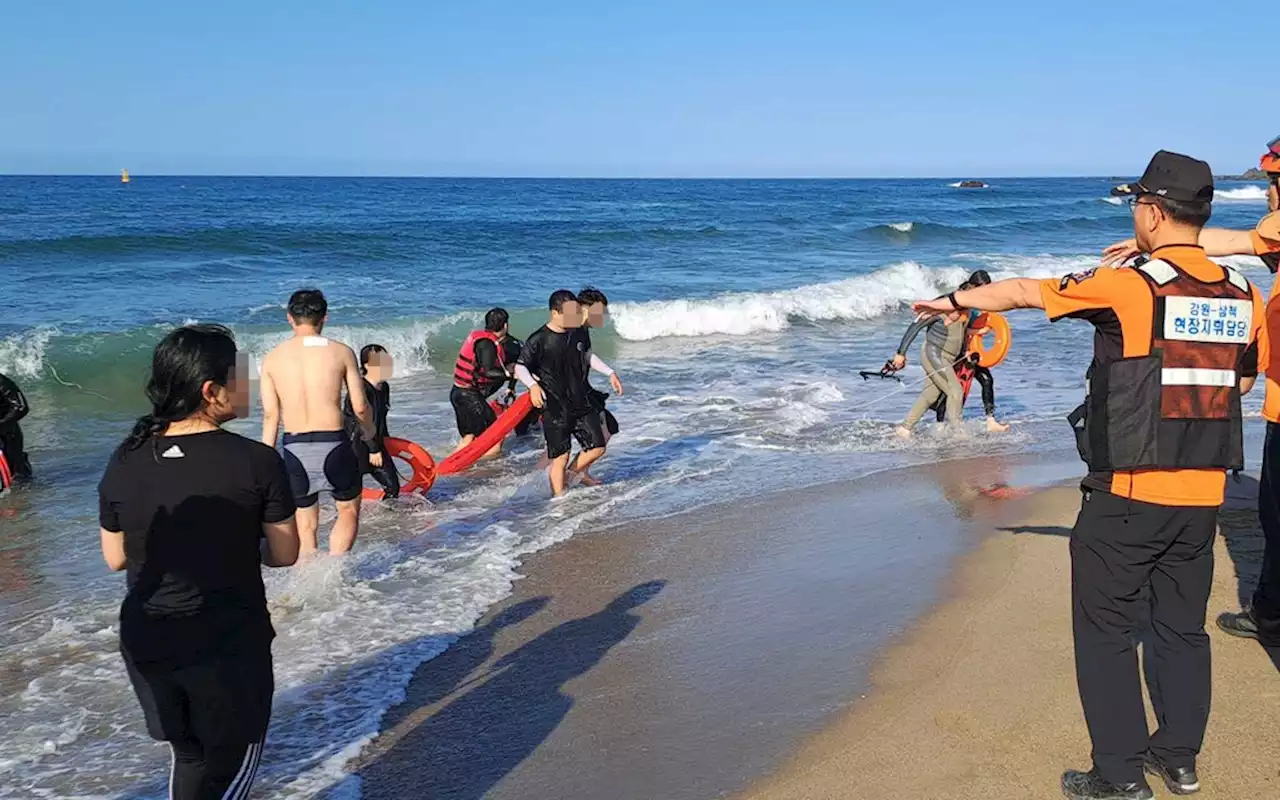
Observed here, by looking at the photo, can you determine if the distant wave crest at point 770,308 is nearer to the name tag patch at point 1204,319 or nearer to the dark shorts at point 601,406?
the dark shorts at point 601,406

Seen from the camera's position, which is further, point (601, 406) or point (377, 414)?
point (601, 406)

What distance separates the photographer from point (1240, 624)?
188 inches

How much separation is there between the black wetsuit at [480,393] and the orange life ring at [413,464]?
1452 mm

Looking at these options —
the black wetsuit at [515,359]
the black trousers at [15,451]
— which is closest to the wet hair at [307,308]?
the black wetsuit at [515,359]

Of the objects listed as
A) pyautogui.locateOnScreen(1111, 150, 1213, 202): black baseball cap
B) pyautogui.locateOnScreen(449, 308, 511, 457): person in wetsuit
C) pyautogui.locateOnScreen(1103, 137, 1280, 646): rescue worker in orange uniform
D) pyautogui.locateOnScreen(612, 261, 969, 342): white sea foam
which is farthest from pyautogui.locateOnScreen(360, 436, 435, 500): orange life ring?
pyautogui.locateOnScreen(612, 261, 969, 342): white sea foam

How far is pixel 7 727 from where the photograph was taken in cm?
453

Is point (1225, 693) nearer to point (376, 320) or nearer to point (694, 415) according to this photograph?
point (694, 415)

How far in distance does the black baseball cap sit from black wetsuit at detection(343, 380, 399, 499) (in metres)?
4.61

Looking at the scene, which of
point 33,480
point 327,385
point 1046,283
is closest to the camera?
point 1046,283

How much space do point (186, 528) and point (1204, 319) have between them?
2.85 meters

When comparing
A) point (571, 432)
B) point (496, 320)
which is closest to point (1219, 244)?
point (571, 432)

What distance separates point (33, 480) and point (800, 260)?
23.5 m

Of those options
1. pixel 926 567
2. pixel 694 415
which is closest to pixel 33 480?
pixel 694 415

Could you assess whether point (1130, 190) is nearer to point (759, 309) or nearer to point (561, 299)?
point (561, 299)
